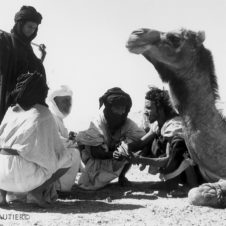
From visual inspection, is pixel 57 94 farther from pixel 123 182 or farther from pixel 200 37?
pixel 200 37

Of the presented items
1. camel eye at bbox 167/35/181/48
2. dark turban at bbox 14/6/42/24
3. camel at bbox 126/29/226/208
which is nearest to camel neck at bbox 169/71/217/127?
camel at bbox 126/29/226/208

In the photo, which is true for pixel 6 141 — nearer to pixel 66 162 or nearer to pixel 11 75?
pixel 66 162

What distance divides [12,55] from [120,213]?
308 centimetres

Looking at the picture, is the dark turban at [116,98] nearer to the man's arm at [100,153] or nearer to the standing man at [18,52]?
the man's arm at [100,153]

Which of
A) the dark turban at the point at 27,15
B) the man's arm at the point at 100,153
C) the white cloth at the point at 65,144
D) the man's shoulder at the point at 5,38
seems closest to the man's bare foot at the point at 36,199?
the white cloth at the point at 65,144

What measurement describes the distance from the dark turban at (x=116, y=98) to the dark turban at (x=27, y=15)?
153 cm

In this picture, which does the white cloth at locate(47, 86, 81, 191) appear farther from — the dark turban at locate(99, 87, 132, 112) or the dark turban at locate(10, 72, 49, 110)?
the dark turban at locate(10, 72, 49, 110)

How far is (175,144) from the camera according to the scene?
5.77 m

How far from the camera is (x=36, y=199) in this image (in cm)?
474

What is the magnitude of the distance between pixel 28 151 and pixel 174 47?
5.91 feet

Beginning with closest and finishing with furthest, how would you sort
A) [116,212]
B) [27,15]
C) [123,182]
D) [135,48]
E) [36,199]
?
[135,48], [116,212], [36,199], [123,182], [27,15]

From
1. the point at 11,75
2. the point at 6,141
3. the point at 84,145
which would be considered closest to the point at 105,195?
the point at 84,145

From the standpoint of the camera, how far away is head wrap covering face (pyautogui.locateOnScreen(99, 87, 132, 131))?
6.39m

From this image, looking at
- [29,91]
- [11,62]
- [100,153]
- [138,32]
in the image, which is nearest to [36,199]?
[29,91]
